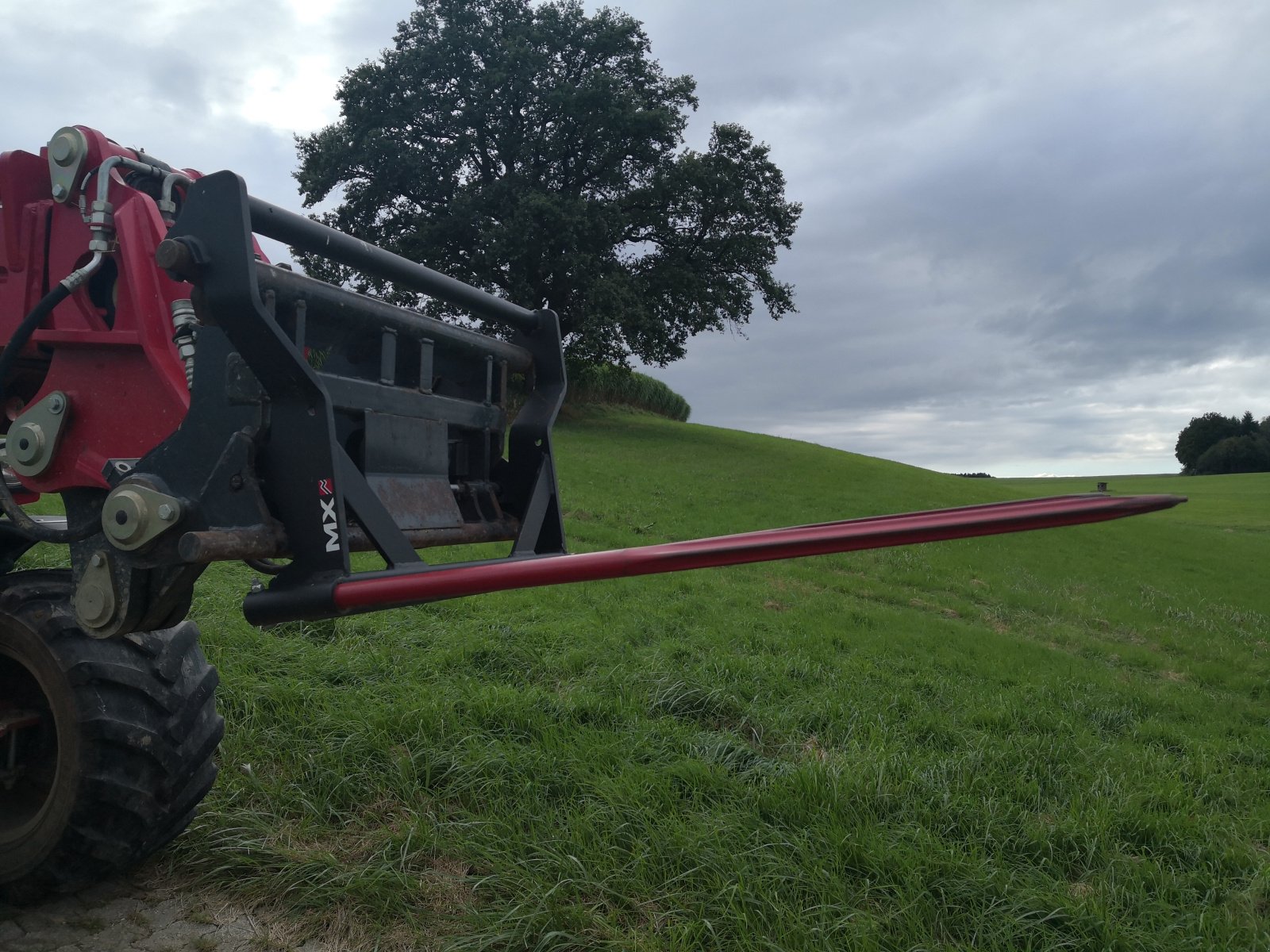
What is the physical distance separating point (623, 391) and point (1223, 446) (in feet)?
137

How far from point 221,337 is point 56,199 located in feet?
2.97

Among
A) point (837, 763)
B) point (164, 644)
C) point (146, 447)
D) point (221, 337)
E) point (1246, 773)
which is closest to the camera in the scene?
point (221, 337)

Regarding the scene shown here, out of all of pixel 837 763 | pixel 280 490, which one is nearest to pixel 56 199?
pixel 280 490

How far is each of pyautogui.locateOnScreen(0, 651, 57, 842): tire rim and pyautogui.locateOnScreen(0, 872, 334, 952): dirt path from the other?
298 millimetres

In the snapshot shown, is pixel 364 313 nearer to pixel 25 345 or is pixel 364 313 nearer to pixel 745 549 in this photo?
pixel 25 345

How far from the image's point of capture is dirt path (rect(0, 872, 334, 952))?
2.63 metres

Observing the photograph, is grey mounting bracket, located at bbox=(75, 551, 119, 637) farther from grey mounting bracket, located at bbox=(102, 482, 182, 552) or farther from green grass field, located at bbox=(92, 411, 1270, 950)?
green grass field, located at bbox=(92, 411, 1270, 950)

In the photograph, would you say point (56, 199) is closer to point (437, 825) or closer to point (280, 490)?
point (280, 490)

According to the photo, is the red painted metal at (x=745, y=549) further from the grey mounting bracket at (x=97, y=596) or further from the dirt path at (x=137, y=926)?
the dirt path at (x=137, y=926)

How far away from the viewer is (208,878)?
9.86 ft

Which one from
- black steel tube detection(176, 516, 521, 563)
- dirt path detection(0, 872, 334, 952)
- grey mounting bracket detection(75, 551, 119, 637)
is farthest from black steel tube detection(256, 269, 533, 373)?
dirt path detection(0, 872, 334, 952)

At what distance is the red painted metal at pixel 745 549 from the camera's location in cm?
159

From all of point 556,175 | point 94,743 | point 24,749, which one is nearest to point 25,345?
point 94,743

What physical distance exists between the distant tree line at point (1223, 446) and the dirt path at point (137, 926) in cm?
5518
